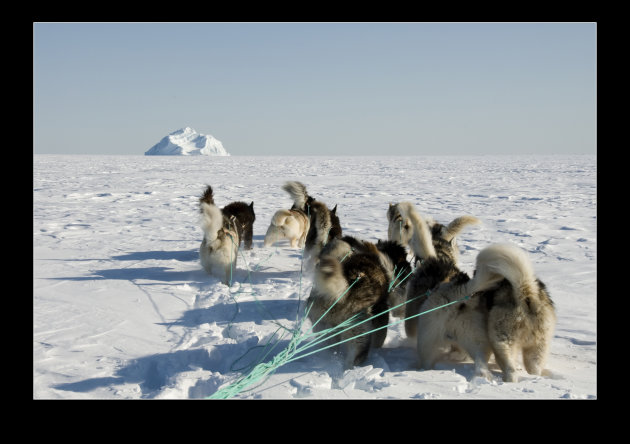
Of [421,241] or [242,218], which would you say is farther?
[242,218]

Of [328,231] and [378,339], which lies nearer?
[378,339]

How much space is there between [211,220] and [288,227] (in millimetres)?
2620

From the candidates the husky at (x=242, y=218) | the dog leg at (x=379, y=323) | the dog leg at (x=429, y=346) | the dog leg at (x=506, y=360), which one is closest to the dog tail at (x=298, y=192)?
the husky at (x=242, y=218)

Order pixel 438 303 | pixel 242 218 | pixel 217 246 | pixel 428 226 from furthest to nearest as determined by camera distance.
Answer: pixel 242 218
pixel 217 246
pixel 428 226
pixel 438 303

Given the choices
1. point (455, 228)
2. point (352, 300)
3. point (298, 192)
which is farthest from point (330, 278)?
point (298, 192)

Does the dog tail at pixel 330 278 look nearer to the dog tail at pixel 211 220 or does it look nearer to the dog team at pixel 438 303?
the dog team at pixel 438 303

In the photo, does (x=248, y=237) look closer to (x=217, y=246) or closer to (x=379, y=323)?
(x=217, y=246)

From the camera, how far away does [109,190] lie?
19.8 meters

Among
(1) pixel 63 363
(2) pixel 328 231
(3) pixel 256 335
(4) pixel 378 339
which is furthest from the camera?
(2) pixel 328 231

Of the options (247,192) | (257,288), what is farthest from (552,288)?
(247,192)

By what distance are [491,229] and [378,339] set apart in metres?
7.48

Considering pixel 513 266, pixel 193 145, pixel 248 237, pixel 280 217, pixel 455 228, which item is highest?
pixel 193 145

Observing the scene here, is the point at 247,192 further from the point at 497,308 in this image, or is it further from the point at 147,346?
the point at 497,308

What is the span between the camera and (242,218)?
8508mm
